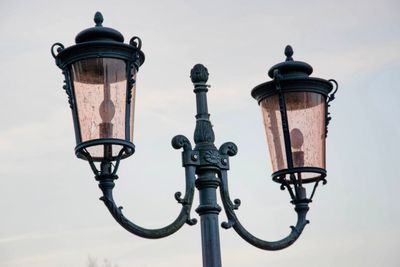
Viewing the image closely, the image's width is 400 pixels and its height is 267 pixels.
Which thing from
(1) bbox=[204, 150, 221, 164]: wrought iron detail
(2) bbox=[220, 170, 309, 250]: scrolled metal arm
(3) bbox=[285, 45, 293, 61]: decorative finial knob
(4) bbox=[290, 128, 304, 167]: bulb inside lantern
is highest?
(3) bbox=[285, 45, 293, 61]: decorative finial knob

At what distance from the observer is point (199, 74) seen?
750 cm

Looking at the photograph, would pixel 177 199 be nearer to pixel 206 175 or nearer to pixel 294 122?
pixel 206 175

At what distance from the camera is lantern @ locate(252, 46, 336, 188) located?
7711 millimetres

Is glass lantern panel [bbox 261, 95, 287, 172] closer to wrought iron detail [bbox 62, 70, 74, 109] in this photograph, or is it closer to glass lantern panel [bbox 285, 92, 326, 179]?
glass lantern panel [bbox 285, 92, 326, 179]

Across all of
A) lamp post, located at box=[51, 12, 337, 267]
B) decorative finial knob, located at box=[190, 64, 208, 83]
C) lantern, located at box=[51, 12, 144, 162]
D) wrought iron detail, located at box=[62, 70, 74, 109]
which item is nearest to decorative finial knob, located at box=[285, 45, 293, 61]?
lamp post, located at box=[51, 12, 337, 267]

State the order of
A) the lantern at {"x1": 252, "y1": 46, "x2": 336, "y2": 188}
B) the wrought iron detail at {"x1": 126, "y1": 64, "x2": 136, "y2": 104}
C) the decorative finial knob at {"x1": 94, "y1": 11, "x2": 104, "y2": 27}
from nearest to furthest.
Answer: the wrought iron detail at {"x1": 126, "y1": 64, "x2": 136, "y2": 104} < the decorative finial knob at {"x1": 94, "y1": 11, "x2": 104, "y2": 27} < the lantern at {"x1": 252, "y1": 46, "x2": 336, "y2": 188}

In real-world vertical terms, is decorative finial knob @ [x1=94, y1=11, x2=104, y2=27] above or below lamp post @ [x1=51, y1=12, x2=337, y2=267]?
above

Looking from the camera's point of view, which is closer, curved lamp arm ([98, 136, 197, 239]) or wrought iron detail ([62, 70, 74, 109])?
curved lamp arm ([98, 136, 197, 239])

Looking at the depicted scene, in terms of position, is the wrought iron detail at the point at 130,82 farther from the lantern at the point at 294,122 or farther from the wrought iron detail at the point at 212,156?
the lantern at the point at 294,122

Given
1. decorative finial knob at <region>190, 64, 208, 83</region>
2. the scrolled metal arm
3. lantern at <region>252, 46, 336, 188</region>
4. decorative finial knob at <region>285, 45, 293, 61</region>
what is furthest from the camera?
decorative finial knob at <region>285, 45, 293, 61</region>

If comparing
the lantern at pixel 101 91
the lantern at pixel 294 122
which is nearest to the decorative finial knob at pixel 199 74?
the lantern at pixel 294 122

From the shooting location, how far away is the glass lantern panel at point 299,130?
7.74 metres

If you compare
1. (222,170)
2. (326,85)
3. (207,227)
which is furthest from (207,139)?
(326,85)

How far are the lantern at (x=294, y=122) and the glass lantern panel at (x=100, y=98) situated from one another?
1425mm
